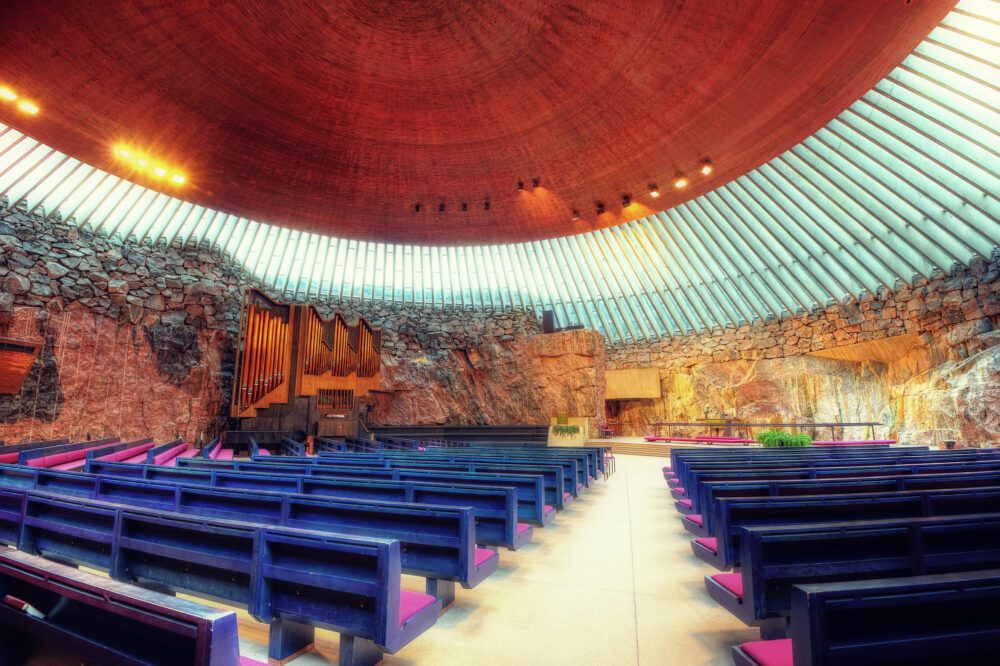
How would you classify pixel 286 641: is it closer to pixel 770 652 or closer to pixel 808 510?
pixel 770 652

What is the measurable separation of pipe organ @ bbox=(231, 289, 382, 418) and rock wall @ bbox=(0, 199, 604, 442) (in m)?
2.20

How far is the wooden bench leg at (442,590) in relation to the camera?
2348mm

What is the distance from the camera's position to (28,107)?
7.66 metres

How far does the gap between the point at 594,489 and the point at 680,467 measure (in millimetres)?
1629

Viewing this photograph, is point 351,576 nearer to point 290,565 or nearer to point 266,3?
point 290,565

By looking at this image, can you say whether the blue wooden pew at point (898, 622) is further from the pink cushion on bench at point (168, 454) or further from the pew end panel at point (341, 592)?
the pink cushion on bench at point (168, 454)

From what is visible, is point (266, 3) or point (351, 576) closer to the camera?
point (351, 576)

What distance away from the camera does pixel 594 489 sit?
253 inches

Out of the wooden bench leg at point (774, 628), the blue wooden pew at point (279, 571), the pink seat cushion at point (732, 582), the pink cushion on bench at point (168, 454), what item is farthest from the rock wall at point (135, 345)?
the wooden bench leg at point (774, 628)

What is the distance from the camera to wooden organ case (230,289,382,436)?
37.4ft

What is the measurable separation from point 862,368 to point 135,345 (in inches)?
822

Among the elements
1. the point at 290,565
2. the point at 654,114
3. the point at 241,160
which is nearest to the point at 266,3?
the point at 241,160

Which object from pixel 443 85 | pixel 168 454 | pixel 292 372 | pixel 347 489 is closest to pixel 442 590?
pixel 347 489

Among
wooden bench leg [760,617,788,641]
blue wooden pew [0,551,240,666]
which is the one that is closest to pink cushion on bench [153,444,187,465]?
blue wooden pew [0,551,240,666]
